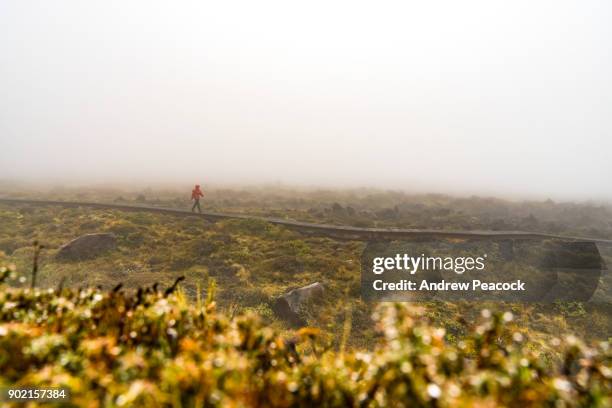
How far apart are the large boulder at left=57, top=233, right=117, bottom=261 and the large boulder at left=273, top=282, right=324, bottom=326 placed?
36.0ft

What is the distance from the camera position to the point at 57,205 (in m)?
30.7

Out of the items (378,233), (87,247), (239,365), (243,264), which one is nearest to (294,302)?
(243,264)

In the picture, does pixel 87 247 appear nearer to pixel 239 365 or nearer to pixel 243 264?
pixel 243 264

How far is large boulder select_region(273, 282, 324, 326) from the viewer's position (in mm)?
12539

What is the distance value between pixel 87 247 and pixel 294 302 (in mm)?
12037

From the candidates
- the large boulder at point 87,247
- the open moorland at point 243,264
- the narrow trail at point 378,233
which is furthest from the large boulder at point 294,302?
the large boulder at point 87,247

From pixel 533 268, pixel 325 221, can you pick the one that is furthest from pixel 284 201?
pixel 533 268

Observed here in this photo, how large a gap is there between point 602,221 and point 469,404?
5044cm

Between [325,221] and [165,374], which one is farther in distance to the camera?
[325,221]

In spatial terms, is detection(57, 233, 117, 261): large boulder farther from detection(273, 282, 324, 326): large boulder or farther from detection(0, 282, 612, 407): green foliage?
detection(0, 282, 612, 407): green foliage

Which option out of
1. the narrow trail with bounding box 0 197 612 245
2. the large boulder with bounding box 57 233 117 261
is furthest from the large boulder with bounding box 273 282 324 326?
the large boulder with bounding box 57 233 117 261

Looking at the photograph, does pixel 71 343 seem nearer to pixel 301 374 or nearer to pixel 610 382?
pixel 301 374

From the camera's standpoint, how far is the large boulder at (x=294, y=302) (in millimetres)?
12539

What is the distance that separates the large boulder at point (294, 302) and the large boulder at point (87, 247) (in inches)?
432
